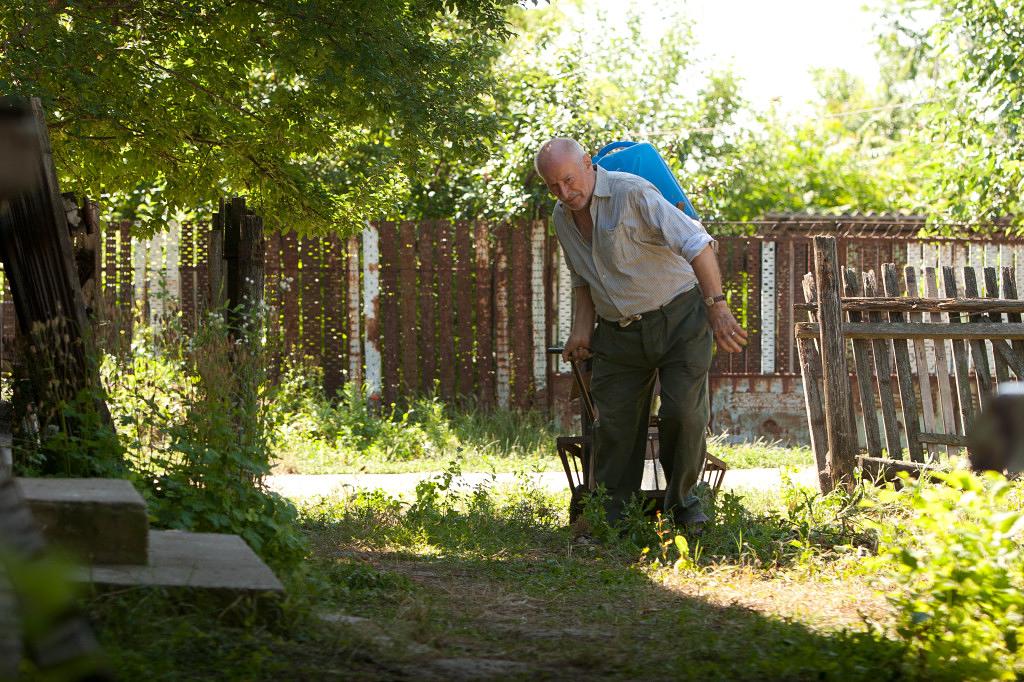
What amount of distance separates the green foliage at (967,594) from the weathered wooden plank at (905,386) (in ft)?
10.8

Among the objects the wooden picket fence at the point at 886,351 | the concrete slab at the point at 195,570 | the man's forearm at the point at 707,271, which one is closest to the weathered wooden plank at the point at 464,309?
the wooden picket fence at the point at 886,351

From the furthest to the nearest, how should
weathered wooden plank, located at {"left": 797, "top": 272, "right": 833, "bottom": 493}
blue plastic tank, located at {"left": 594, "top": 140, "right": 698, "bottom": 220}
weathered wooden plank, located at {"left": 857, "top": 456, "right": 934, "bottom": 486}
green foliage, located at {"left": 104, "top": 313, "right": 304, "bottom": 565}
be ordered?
weathered wooden plank, located at {"left": 797, "top": 272, "right": 833, "bottom": 493} → weathered wooden plank, located at {"left": 857, "top": 456, "right": 934, "bottom": 486} → blue plastic tank, located at {"left": 594, "top": 140, "right": 698, "bottom": 220} → green foliage, located at {"left": 104, "top": 313, "right": 304, "bottom": 565}

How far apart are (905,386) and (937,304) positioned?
595 millimetres

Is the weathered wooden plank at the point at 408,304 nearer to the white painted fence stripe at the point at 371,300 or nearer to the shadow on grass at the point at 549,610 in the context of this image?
the white painted fence stripe at the point at 371,300

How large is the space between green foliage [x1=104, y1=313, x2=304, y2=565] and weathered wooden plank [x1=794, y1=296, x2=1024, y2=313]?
11.8 ft

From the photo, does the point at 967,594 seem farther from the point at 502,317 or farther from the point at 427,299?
the point at 427,299

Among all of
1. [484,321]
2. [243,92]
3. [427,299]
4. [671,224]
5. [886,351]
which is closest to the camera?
[671,224]

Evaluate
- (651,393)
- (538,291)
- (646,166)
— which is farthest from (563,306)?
(651,393)

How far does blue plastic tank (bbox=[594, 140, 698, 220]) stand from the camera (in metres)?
6.56

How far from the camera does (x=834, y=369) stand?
7230mm

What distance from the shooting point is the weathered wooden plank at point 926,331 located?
7.25 m

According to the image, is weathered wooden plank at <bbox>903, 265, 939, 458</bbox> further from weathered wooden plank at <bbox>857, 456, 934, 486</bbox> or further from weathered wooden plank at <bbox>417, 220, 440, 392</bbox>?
weathered wooden plank at <bbox>417, 220, 440, 392</bbox>

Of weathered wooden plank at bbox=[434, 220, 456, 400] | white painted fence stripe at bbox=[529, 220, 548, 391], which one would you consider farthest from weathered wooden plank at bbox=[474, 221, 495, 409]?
white painted fence stripe at bbox=[529, 220, 548, 391]

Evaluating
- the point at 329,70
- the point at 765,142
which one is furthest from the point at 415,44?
the point at 765,142
